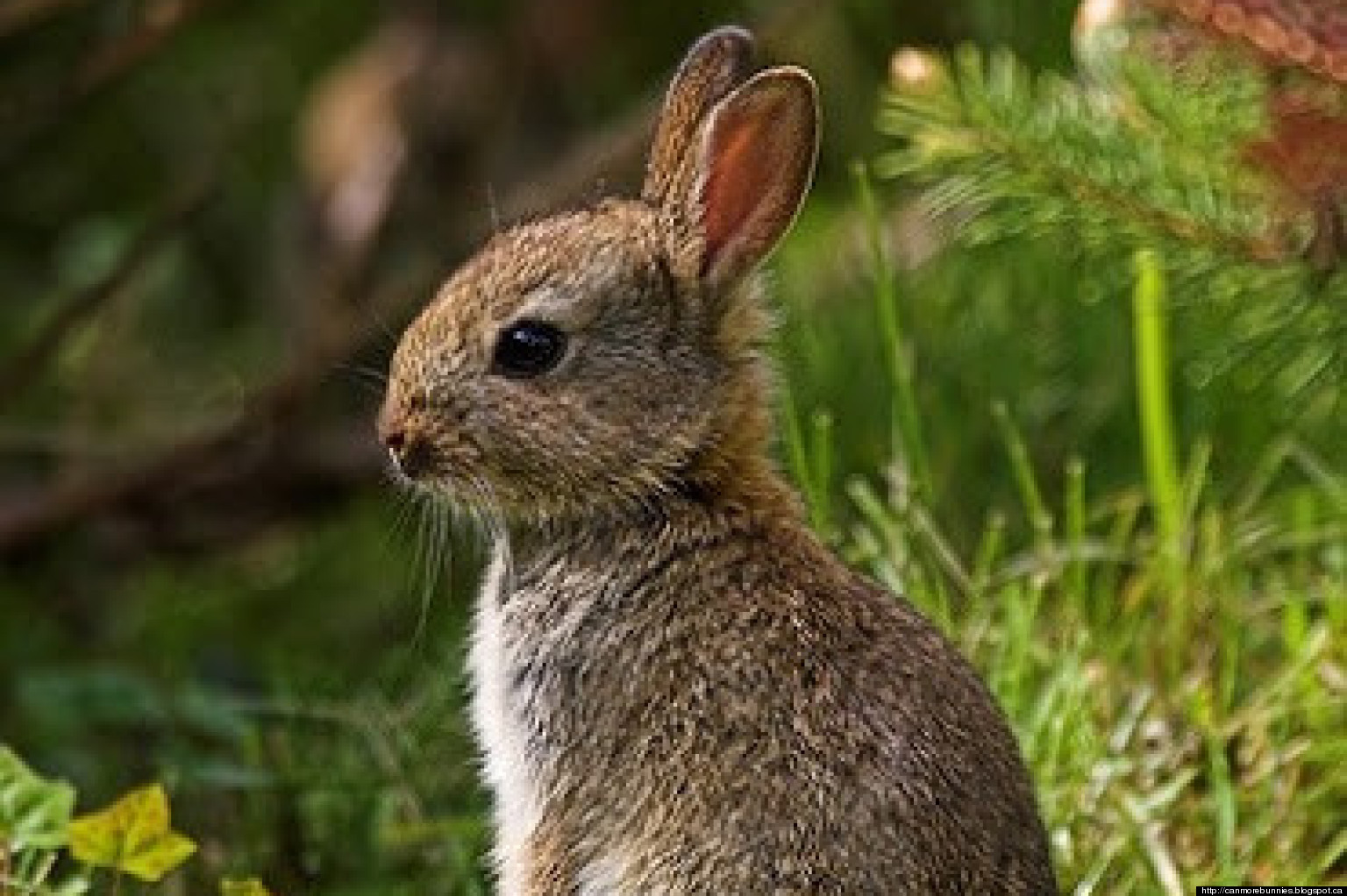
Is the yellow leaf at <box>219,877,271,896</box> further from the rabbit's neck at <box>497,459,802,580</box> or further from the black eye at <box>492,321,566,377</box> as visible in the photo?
the black eye at <box>492,321,566,377</box>

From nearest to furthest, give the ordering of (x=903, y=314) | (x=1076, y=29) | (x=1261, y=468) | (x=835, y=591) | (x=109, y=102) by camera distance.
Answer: (x=835, y=591) → (x=1076, y=29) → (x=1261, y=468) → (x=903, y=314) → (x=109, y=102)

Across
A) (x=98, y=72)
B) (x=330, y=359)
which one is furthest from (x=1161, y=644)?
(x=98, y=72)

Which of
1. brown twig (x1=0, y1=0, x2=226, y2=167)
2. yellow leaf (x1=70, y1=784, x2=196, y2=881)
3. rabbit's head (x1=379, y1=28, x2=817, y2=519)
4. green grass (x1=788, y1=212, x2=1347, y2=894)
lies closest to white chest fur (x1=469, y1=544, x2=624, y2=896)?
rabbit's head (x1=379, y1=28, x2=817, y2=519)

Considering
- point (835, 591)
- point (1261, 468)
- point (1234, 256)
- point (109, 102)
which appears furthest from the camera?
point (109, 102)

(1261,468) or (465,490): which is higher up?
(465,490)

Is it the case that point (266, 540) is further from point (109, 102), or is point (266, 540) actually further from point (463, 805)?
point (463, 805)

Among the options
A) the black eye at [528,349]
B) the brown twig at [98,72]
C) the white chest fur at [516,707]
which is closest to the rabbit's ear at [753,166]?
the black eye at [528,349]

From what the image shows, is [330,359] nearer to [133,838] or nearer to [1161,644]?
[1161,644]

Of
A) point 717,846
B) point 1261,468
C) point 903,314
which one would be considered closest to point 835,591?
point 717,846
